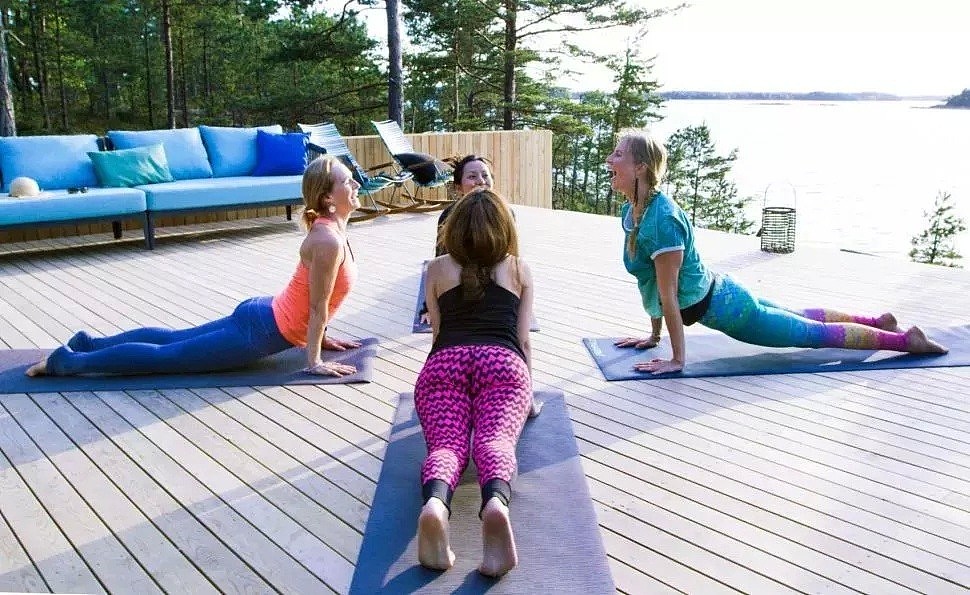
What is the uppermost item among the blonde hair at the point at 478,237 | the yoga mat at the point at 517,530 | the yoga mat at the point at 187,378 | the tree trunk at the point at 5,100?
the tree trunk at the point at 5,100

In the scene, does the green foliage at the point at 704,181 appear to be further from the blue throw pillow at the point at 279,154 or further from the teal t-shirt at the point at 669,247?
the teal t-shirt at the point at 669,247

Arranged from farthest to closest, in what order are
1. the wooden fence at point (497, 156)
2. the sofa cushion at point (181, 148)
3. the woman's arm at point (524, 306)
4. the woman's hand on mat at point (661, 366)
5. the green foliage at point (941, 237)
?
the green foliage at point (941, 237) → the wooden fence at point (497, 156) → the sofa cushion at point (181, 148) → the woman's hand on mat at point (661, 366) → the woman's arm at point (524, 306)

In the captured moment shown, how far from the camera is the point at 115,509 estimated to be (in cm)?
214

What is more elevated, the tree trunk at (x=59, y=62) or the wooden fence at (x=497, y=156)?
the tree trunk at (x=59, y=62)

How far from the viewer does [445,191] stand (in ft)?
28.5

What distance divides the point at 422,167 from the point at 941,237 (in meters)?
19.6

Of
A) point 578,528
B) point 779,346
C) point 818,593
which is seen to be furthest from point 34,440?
point 779,346

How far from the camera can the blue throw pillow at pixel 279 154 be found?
7.04 meters

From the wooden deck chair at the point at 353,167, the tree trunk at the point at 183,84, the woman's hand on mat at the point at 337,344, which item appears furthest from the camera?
the tree trunk at the point at 183,84

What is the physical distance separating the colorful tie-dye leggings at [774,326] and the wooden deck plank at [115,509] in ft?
7.21

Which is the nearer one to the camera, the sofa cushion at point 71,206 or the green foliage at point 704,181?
the sofa cushion at point 71,206

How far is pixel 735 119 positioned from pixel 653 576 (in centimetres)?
5127

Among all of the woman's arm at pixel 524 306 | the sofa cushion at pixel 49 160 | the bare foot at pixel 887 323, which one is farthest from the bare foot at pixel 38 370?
the bare foot at pixel 887 323

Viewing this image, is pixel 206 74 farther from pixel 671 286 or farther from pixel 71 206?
pixel 671 286
